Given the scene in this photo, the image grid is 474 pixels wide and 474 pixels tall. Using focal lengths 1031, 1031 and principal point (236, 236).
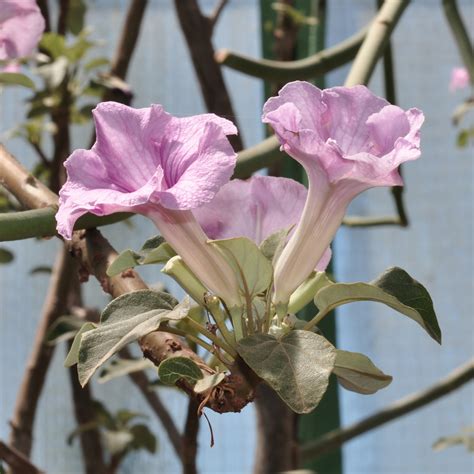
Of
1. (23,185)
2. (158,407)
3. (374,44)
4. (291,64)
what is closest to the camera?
(23,185)

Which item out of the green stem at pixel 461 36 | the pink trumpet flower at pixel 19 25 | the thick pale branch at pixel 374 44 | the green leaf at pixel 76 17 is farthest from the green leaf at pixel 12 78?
the green leaf at pixel 76 17

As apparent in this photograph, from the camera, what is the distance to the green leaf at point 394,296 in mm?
298

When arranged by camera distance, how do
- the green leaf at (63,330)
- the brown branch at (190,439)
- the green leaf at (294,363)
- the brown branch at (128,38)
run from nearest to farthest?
1. the green leaf at (294,363)
2. the brown branch at (190,439)
3. the green leaf at (63,330)
4. the brown branch at (128,38)

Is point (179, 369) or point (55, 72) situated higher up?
point (179, 369)

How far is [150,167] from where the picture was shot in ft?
0.97

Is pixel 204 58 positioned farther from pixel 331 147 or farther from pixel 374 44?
pixel 331 147

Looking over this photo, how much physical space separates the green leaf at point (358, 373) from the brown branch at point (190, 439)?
5cm

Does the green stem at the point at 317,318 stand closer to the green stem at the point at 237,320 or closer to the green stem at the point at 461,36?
the green stem at the point at 237,320

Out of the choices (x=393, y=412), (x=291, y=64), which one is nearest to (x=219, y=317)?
(x=291, y=64)

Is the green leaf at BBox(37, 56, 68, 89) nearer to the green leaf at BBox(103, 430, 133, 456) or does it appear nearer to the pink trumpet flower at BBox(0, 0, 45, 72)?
the green leaf at BBox(103, 430, 133, 456)

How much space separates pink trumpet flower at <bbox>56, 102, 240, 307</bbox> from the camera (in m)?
0.28

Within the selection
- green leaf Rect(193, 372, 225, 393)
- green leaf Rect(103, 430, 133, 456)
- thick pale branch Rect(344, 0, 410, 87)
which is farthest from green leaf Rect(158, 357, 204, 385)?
green leaf Rect(103, 430, 133, 456)

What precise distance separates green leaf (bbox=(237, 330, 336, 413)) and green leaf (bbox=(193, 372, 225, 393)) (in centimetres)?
1

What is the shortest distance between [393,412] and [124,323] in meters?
0.63
